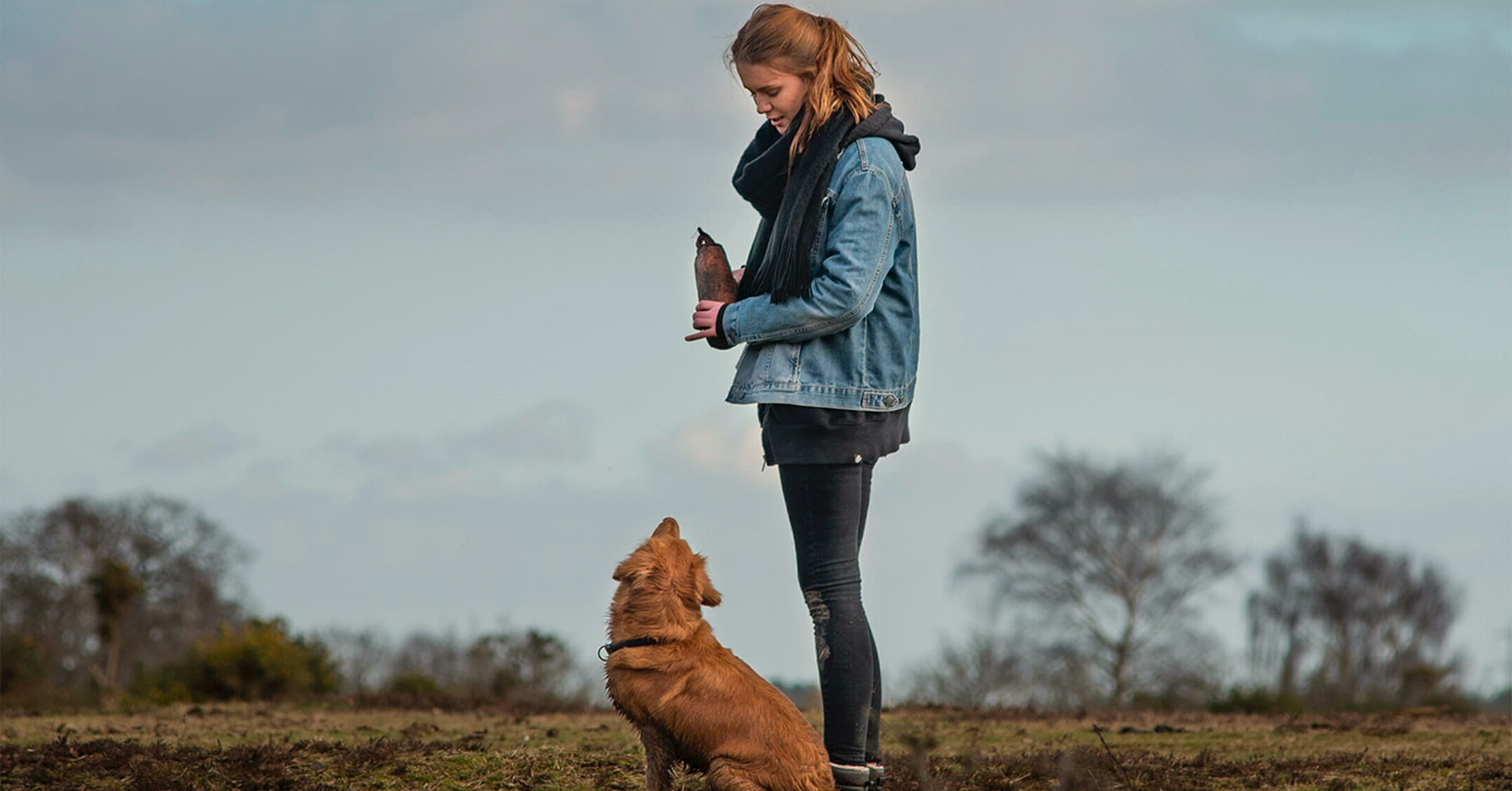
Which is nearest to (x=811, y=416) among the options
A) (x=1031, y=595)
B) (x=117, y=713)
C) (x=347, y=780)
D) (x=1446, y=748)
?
(x=347, y=780)

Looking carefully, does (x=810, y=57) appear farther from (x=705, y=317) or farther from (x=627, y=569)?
(x=627, y=569)

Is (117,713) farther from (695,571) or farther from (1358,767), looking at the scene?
(1358,767)

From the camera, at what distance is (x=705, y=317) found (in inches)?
195

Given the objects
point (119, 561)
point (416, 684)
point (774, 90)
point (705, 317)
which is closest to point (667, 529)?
point (705, 317)

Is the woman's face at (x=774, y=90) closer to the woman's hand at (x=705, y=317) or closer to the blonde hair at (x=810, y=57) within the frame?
the blonde hair at (x=810, y=57)

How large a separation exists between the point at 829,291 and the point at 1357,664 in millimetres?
33392

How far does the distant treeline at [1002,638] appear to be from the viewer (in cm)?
1508

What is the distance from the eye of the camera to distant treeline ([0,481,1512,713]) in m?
15.1

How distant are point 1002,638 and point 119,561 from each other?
1816cm

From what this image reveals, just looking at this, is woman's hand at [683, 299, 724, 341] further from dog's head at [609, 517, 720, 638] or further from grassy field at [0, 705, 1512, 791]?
grassy field at [0, 705, 1512, 791]

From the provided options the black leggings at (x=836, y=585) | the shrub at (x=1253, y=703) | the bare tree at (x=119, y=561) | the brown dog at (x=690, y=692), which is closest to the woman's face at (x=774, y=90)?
the black leggings at (x=836, y=585)

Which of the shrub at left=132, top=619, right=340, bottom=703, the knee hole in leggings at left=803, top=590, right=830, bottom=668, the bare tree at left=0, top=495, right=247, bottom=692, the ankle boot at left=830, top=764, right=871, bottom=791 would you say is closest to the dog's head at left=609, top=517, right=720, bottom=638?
the knee hole in leggings at left=803, top=590, right=830, bottom=668

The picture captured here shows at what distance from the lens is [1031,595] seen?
32.5m

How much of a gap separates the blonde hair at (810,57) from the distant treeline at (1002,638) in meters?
8.27
